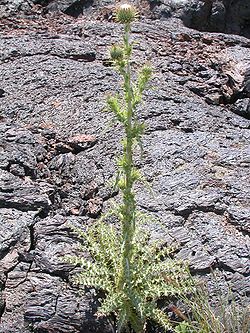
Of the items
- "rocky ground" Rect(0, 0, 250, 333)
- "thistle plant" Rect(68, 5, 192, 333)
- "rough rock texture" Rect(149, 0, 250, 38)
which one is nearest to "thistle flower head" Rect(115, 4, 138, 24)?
"thistle plant" Rect(68, 5, 192, 333)

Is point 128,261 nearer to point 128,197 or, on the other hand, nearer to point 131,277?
point 131,277

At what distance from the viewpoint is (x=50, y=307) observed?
393 centimetres

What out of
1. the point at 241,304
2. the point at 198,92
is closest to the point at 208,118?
the point at 198,92

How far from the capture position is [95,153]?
504 cm

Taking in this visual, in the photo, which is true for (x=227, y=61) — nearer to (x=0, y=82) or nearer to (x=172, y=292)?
(x=0, y=82)

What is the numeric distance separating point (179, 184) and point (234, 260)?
0.77 metres

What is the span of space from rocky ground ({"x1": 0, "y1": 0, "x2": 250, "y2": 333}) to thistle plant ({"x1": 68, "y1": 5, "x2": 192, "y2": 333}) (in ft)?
0.57

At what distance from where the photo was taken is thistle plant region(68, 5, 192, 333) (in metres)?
3.52

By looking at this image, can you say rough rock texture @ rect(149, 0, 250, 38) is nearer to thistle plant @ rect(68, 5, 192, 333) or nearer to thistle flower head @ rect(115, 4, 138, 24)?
thistle plant @ rect(68, 5, 192, 333)

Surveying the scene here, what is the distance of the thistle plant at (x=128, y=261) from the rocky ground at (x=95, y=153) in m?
0.17

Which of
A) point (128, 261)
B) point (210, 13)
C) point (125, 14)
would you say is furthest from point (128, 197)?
point (210, 13)

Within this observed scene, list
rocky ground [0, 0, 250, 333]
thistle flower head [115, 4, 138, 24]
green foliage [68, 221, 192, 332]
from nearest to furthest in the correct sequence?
thistle flower head [115, 4, 138, 24] → green foliage [68, 221, 192, 332] → rocky ground [0, 0, 250, 333]

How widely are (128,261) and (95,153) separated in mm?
1496

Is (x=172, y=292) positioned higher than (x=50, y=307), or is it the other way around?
(x=172, y=292)
